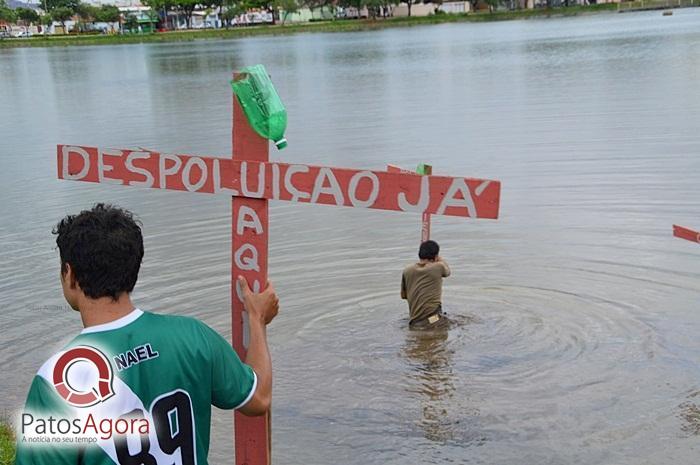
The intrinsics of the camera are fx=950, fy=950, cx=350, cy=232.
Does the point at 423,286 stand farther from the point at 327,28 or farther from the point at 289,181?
the point at 327,28

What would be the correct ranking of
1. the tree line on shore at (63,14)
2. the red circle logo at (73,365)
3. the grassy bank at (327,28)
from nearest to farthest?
the red circle logo at (73,365) < the grassy bank at (327,28) < the tree line on shore at (63,14)

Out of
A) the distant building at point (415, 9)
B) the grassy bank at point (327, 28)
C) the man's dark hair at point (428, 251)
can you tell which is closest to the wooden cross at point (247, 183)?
the man's dark hair at point (428, 251)

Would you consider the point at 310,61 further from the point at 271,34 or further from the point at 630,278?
the point at 271,34

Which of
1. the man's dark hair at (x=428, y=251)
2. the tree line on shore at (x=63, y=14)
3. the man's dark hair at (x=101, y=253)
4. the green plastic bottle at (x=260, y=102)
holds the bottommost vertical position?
the man's dark hair at (x=428, y=251)

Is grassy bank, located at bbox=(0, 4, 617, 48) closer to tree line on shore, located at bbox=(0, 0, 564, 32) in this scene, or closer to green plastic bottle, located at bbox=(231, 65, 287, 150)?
tree line on shore, located at bbox=(0, 0, 564, 32)

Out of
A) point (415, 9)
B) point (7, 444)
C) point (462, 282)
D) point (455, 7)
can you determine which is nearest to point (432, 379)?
point (462, 282)

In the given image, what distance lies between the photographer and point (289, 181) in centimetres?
365

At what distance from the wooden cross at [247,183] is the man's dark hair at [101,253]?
2.84 feet

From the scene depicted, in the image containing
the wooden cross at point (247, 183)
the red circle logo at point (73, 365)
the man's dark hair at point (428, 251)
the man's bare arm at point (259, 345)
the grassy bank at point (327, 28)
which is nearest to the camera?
the red circle logo at point (73, 365)

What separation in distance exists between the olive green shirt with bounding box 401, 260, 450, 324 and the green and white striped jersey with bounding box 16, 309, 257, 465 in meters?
6.13

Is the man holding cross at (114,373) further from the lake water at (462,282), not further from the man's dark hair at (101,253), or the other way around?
Answer: the lake water at (462,282)

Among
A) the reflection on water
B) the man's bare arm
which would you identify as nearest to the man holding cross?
the man's bare arm

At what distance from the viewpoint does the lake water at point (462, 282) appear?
7.41 m

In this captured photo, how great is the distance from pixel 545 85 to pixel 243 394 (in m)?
31.1
